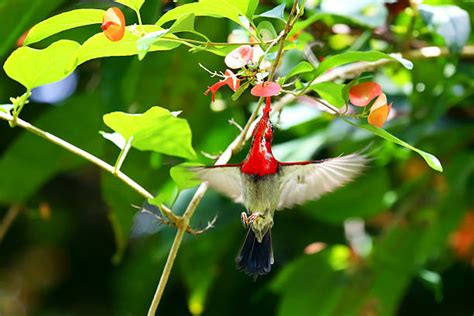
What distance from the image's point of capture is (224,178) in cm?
117

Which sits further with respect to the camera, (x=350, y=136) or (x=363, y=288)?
(x=363, y=288)

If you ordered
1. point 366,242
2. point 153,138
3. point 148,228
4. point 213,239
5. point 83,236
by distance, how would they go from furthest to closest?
point 83,236 < point 366,242 < point 148,228 < point 213,239 < point 153,138

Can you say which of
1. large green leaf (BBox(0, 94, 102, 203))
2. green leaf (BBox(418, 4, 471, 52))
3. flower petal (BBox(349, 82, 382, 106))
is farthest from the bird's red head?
large green leaf (BBox(0, 94, 102, 203))

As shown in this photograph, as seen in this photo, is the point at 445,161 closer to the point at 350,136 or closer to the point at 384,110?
the point at 350,136

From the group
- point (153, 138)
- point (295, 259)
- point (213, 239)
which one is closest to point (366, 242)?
point (295, 259)

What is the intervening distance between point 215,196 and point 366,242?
0.59 m

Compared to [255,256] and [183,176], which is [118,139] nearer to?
[183,176]

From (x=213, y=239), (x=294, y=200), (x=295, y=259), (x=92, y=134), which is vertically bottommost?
(x=295, y=259)

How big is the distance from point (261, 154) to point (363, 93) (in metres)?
0.14

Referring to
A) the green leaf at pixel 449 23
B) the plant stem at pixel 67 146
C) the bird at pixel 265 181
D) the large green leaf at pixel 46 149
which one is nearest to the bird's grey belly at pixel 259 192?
the bird at pixel 265 181

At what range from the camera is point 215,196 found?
1.78 metres

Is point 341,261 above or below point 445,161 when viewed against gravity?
below

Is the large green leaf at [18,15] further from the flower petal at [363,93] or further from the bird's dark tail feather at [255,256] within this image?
the flower petal at [363,93]

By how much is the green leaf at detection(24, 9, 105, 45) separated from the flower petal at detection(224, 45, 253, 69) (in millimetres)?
147
